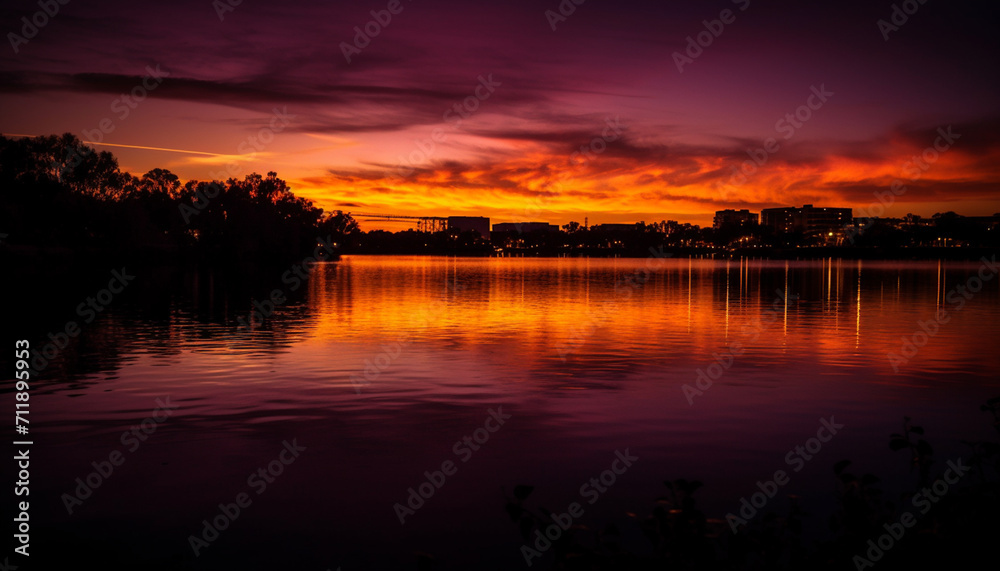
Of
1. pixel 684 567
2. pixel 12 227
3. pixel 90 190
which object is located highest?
pixel 90 190

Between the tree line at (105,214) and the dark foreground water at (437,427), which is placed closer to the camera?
the dark foreground water at (437,427)

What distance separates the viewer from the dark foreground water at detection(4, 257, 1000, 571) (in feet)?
35.8

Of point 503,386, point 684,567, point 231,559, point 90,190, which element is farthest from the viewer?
point 90,190

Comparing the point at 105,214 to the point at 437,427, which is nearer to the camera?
the point at 437,427

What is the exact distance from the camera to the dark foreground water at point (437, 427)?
1091 centimetres

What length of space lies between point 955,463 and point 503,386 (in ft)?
38.3

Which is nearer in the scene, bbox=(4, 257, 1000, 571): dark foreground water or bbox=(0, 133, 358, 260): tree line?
bbox=(4, 257, 1000, 571): dark foreground water

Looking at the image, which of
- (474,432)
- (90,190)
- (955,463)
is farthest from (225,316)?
(90,190)

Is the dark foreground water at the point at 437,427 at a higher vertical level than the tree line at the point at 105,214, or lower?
lower

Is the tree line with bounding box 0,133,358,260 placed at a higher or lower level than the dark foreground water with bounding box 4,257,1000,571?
higher

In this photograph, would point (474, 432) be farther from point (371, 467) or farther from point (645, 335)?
point (645, 335)

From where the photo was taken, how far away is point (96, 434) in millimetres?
15734

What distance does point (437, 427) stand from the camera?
657 inches

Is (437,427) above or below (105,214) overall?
below
